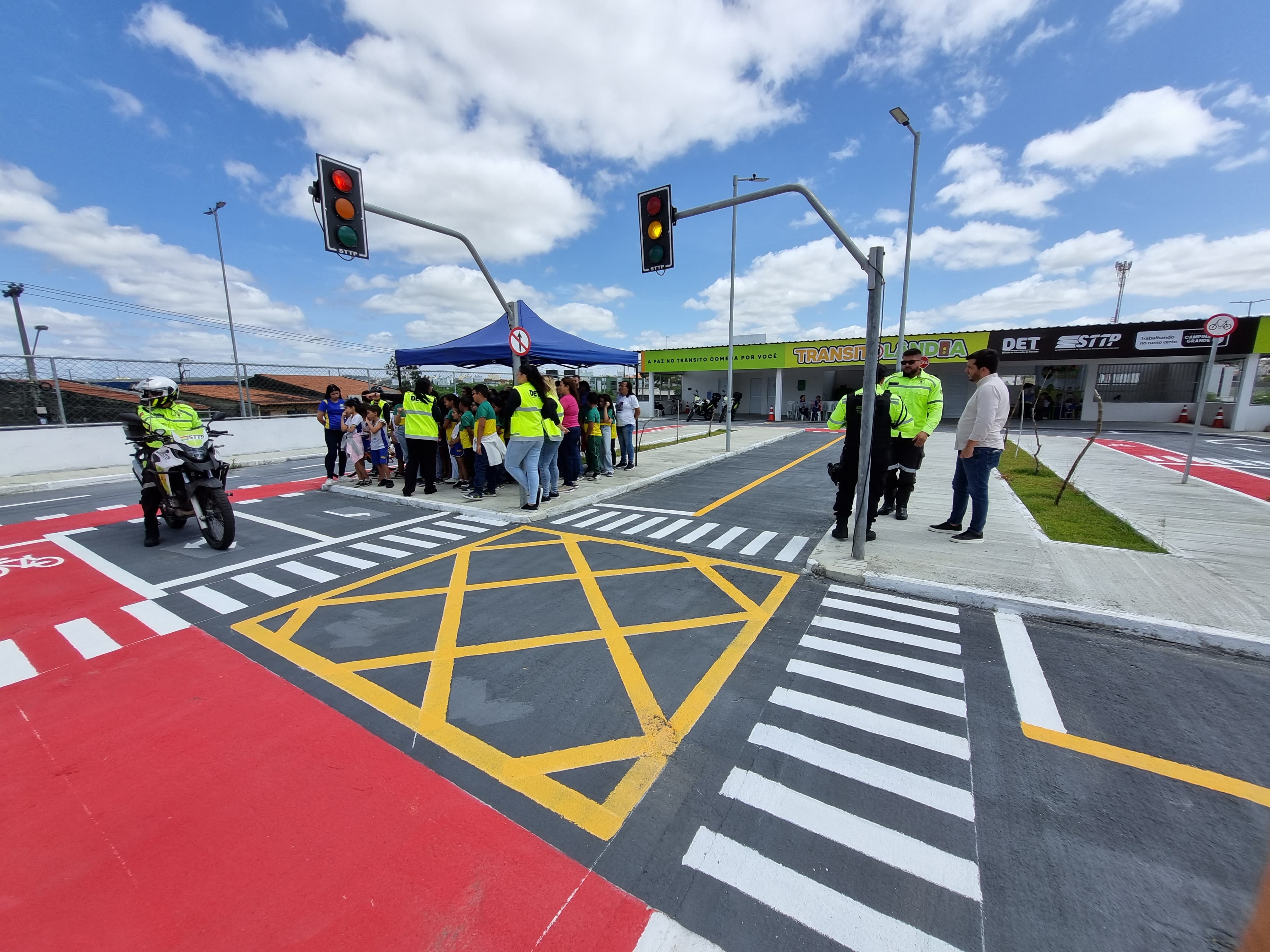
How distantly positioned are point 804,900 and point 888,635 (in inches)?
90.7

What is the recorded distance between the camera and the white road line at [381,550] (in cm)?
570

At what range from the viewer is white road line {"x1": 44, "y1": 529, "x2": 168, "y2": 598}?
4.72 m

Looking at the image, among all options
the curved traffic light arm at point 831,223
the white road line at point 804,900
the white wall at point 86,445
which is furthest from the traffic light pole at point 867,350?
the white wall at point 86,445

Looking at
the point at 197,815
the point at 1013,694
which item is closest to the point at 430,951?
the point at 197,815

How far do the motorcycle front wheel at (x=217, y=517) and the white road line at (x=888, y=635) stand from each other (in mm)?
6432

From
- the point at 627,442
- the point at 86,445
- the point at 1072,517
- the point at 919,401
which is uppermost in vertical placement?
the point at 919,401

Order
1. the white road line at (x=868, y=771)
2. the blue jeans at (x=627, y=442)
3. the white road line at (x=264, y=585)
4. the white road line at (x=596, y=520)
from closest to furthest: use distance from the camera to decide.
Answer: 1. the white road line at (x=868, y=771)
2. the white road line at (x=264, y=585)
3. the white road line at (x=596, y=520)
4. the blue jeans at (x=627, y=442)

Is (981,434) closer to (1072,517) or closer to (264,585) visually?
(1072,517)

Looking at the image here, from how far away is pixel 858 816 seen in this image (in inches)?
86.8

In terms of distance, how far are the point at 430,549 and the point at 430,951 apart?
456 cm

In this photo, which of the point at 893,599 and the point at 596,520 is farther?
the point at 596,520

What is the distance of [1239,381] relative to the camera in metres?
21.2

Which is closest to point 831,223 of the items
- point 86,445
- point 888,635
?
point 888,635

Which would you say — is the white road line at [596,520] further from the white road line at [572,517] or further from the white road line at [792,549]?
the white road line at [792,549]
